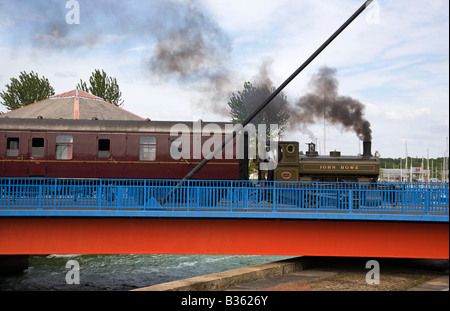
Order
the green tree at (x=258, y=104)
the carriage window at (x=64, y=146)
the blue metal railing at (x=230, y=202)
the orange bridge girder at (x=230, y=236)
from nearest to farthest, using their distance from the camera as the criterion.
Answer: the blue metal railing at (x=230, y=202) → the orange bridge girder at (x=230, y=236) → the carriage window at (x=64, y=146) → the green tree at (x=258, y=104)

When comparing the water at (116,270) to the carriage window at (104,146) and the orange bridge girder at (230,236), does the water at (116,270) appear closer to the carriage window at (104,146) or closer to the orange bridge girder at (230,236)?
the carriage window at (104,146)

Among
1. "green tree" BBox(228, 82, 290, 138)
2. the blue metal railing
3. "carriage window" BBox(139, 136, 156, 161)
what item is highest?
"green tree" BBox(228, 82, 290, 138)

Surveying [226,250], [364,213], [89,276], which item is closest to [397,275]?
[364,213]

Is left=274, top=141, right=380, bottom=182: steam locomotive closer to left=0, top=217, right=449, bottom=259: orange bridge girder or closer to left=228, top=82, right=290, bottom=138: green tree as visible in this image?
left=0, top=217, right=449, bottom=259: orange bridge girder

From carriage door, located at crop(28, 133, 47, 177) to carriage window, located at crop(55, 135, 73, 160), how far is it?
55cm

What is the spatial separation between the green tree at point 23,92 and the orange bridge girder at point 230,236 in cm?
4863

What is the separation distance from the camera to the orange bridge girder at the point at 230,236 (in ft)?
42.9

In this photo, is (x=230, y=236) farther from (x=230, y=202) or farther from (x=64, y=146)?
(x=64, y=146)

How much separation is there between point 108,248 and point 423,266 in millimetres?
12864

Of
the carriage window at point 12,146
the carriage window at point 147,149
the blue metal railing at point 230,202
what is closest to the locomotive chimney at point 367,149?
the blue metal railing at point 230,202

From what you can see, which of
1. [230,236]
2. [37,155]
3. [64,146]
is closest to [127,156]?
[64,146]

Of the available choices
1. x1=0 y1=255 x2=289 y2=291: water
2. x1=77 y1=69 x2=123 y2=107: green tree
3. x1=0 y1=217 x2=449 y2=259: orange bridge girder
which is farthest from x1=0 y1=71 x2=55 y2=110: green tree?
x1=0 y1=217 x2=449 y2=259: orange bridge girder

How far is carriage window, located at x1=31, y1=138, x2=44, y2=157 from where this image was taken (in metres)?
17.8

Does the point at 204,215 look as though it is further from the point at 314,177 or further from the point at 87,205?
the point at 314,177
